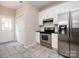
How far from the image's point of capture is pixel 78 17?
2.21m

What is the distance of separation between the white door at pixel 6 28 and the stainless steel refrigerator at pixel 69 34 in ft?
13.5

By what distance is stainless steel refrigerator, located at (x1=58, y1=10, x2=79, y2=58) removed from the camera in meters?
2.25

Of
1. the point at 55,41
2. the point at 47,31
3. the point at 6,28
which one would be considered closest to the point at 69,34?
the point at 55,41

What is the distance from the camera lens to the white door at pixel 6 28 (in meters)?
4.79

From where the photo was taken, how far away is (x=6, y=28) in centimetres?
510

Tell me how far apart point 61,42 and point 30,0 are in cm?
278

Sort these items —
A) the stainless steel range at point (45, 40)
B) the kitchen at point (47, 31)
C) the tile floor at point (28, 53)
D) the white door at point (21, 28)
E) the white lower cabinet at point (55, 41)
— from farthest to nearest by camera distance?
the white door at point (21, 28) < the stainless steel range at point (45, 40) < the white lower cabinet at point (55, 41) < the tile floor at point (28, 53) < the kitchen at point (47, 31)

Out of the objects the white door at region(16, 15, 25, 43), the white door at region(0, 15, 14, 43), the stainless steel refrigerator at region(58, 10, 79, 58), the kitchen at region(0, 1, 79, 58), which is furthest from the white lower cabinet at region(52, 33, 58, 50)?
the white door at region(0, 15, 14, 43)

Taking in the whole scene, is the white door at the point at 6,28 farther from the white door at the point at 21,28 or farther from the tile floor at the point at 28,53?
the tile floor at the point at 28,53

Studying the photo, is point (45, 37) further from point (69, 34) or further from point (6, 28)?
point (6, 28)

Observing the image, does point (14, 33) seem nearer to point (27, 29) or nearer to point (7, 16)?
point (7, 16)

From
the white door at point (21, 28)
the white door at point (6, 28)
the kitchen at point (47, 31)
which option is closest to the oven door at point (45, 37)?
the kitchen at point (47, 31)

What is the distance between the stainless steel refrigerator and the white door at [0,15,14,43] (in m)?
4.10

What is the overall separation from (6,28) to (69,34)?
454 centimetres
